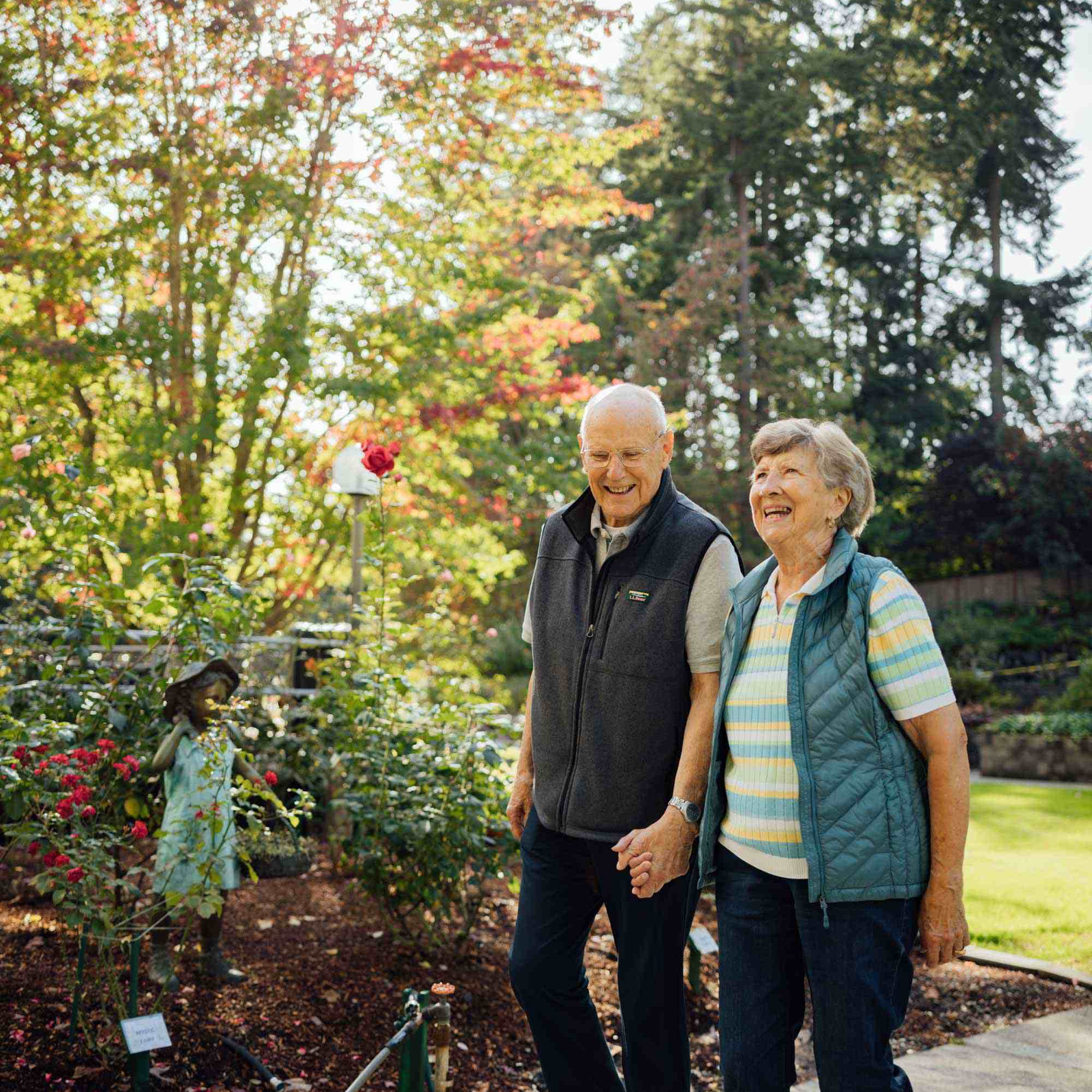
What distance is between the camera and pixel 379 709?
407cm

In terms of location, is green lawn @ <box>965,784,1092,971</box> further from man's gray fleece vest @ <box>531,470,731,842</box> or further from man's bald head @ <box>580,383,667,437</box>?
man's bald head @ <box>580,383,667,437</box>

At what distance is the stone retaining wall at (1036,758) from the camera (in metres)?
11.8

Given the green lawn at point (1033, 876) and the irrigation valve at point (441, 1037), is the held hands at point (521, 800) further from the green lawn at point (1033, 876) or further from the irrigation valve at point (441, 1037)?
the green lawn at point (1033, 876)

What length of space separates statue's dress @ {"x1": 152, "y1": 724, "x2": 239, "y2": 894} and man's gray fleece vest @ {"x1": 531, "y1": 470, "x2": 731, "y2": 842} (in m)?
1.01

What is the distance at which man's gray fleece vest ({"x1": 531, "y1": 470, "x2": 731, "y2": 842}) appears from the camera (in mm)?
2508

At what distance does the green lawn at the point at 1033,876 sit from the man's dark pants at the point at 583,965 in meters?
2.97

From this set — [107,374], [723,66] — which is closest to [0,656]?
[107,374]

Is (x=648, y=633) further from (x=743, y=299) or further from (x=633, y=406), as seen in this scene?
(x=743, y=299)

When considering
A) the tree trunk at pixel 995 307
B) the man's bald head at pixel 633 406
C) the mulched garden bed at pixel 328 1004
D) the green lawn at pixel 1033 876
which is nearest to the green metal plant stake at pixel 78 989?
the mulched garden bed at pixel 328 1004

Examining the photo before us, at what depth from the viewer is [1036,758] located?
12172mm

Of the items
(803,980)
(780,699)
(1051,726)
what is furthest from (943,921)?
(1051,726)

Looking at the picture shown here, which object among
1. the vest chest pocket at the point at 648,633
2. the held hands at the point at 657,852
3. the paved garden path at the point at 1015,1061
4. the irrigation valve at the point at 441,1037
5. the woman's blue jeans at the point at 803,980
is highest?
the vest chest pocket at the point at 648,633

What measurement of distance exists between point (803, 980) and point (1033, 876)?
16.0 ft

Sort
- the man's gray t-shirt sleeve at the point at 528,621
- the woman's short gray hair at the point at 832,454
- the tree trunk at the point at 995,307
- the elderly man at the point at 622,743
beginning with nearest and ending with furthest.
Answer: the woman's short gray hair at the point at 832,454 < the elderly man at the point at 622,743 < the man's gray t-shirt sleeve at the point at 528,621 < the tree trunk at the point at 995,307
